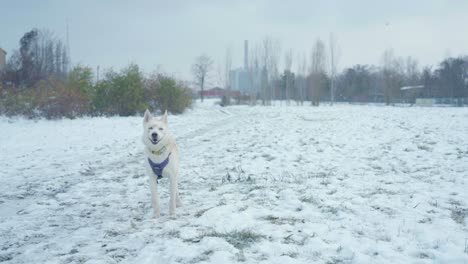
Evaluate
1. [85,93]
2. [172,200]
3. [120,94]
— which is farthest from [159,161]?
[120,94]

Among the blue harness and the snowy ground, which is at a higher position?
the blue harness

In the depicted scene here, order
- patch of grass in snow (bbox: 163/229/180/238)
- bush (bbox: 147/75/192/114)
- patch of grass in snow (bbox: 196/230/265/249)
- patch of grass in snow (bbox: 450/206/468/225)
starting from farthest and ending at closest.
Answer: bush (bbox: 147/75/192/114), patch of grass in snow (bbox: 450/206/468/225), patch of grass in snow (bbox: 163/229/180/238), patch of grass in snow (bbox: 196/230/265/249)

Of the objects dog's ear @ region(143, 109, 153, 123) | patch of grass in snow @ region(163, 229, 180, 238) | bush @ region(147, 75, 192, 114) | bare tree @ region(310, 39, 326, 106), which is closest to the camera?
patch of grass in snow @ region(163, 229, 180, 238)

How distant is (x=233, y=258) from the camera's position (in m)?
3.65

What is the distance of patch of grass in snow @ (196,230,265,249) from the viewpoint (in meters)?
4.03

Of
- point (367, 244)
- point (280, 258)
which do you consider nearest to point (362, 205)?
point (367, 244)

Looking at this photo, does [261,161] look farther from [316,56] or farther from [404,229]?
[316,56]

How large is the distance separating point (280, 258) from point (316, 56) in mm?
59422

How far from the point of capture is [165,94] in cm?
3066

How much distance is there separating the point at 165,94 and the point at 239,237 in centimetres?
2758

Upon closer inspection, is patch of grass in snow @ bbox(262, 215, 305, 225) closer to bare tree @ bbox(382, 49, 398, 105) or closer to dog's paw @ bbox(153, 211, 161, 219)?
dog's paw @ bbox(153, 211, 161, 219)

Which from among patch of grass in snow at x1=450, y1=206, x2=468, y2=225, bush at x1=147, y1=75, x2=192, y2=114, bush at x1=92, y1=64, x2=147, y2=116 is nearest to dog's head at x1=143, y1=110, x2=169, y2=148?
patch of grass in snow at x1=450, y1=206, x2=468, y2=225

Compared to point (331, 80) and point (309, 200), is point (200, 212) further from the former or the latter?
point (331, 80)

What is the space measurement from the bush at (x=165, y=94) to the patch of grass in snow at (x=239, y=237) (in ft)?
87.6
